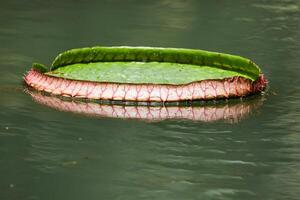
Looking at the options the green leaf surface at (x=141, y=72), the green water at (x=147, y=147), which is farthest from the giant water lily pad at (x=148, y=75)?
the green water at (x=147, y=147)

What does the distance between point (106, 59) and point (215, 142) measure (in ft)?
6.86

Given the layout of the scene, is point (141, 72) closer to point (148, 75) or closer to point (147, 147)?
point (148, 75)

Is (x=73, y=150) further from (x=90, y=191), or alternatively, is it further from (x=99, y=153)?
(x=90, y=191)

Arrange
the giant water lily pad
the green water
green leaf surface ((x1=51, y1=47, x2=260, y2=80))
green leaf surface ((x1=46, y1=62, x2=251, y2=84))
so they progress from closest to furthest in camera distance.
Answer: the green water → the giant water lily pad → green leaf surface ((x1=46, y1=62, x2=251, y2=84)) → green leaf surface ((x1=51, y1=47, x2=260, y2=80))

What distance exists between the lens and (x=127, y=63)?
7.29 m

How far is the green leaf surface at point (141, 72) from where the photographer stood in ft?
22.9

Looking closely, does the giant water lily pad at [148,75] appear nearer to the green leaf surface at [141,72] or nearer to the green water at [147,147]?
the green leaf surface at [141,72]

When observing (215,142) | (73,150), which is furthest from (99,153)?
(215,142)

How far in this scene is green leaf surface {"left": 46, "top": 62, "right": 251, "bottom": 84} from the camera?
Answer: 6.96 metres

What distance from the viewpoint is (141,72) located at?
23.3 ft

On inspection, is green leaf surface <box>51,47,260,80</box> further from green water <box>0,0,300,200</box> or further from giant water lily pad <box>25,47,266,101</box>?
green water <box>0,0,300,200</box>

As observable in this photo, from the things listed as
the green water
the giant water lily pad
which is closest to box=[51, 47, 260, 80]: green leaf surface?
the giant water lily pad

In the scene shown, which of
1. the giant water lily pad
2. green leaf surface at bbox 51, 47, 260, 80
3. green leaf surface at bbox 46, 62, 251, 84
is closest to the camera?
the giant water lily pad

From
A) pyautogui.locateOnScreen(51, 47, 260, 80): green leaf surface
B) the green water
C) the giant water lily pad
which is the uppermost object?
pyautogui.locateOnScreen(51, 47, 260, 80): green leaf surface
